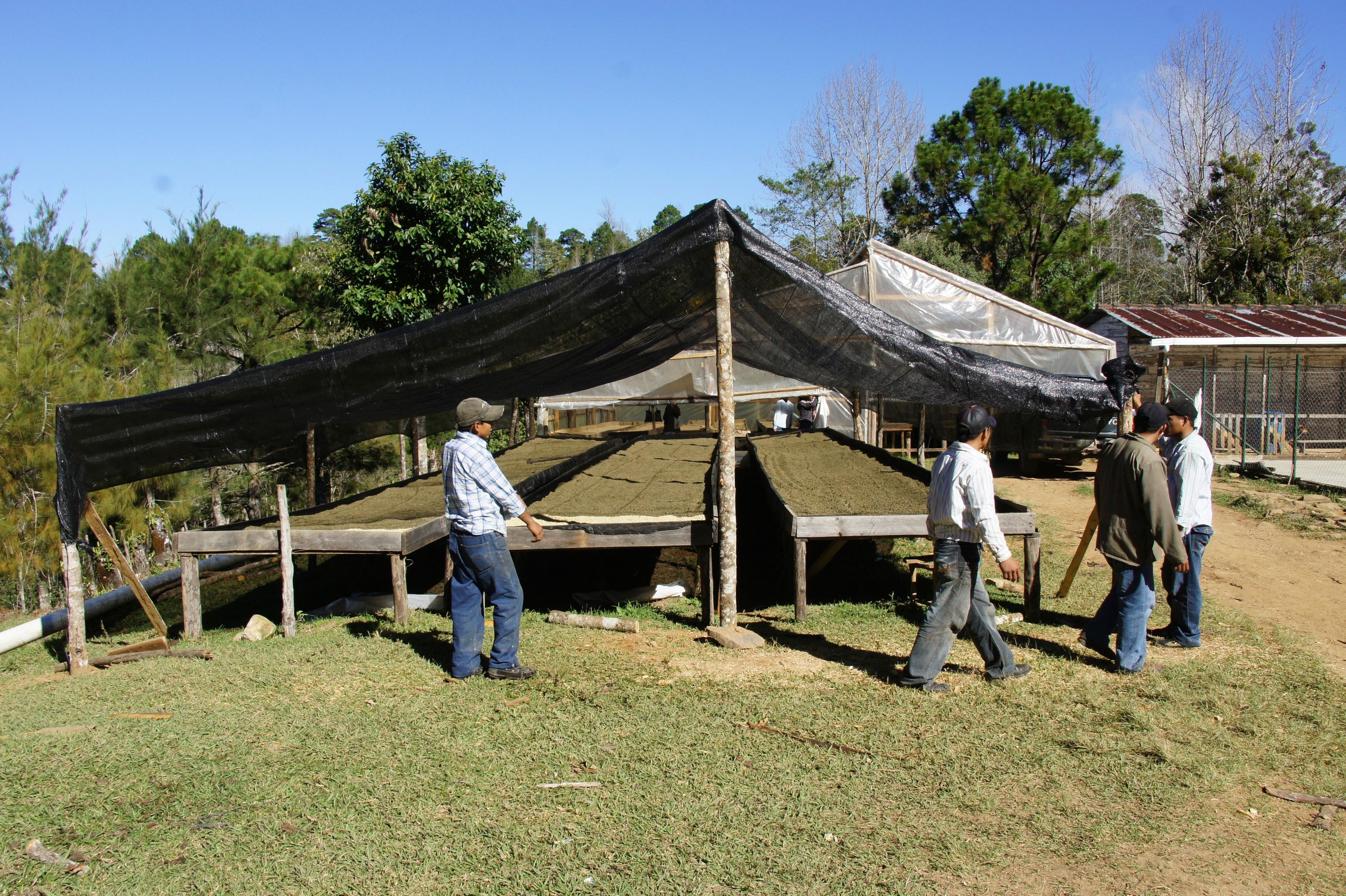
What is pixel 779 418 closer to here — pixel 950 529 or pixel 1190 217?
pixel 950 529

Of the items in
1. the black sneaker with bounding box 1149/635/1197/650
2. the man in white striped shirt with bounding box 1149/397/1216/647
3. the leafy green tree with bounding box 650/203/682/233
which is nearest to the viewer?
the man in white striped shirt with bounding box 1149/397/1216/647

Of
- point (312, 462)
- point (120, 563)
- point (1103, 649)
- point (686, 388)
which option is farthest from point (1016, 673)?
point (686, 388)

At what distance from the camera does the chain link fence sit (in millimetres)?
15398

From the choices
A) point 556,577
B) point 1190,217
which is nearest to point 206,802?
point 556,577

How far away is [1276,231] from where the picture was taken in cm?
2459

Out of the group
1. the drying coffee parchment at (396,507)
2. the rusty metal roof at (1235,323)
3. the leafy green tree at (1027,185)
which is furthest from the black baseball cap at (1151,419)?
the leafy green tree at (1027,185)

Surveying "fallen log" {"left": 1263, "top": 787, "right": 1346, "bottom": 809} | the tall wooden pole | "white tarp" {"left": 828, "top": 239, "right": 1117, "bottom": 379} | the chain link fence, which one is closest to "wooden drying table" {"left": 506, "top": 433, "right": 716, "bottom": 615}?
the tall wooden pole

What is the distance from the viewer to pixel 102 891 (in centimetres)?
265

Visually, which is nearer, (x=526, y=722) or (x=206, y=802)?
(x=206, y=802)

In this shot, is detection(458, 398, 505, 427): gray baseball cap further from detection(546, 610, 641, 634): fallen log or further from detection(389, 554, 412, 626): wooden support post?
detection(546, 610, 641, 634): fallen log

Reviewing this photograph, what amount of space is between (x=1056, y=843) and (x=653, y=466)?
25.4 feet

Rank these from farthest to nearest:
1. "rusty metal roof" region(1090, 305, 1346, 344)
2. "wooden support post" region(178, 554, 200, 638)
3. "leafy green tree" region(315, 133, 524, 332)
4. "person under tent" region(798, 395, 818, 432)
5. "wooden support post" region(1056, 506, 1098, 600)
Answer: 1. "person under tent" region(798, 395, 818, 432)
2. "rusty metal roof" region(1090, 305, 1346, 344)
3. "leafy green tree" region(315, 133, 524, 332)
4. "wooden support post" region(178, 554, 200, 638)
5. "wooden support post" region(1056, 506, 1098, 600)

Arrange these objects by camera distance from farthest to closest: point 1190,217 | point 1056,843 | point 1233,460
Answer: point 1190,217, point 1233,460, point 1056,843

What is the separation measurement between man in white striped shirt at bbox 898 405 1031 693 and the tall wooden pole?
137 centimetres
